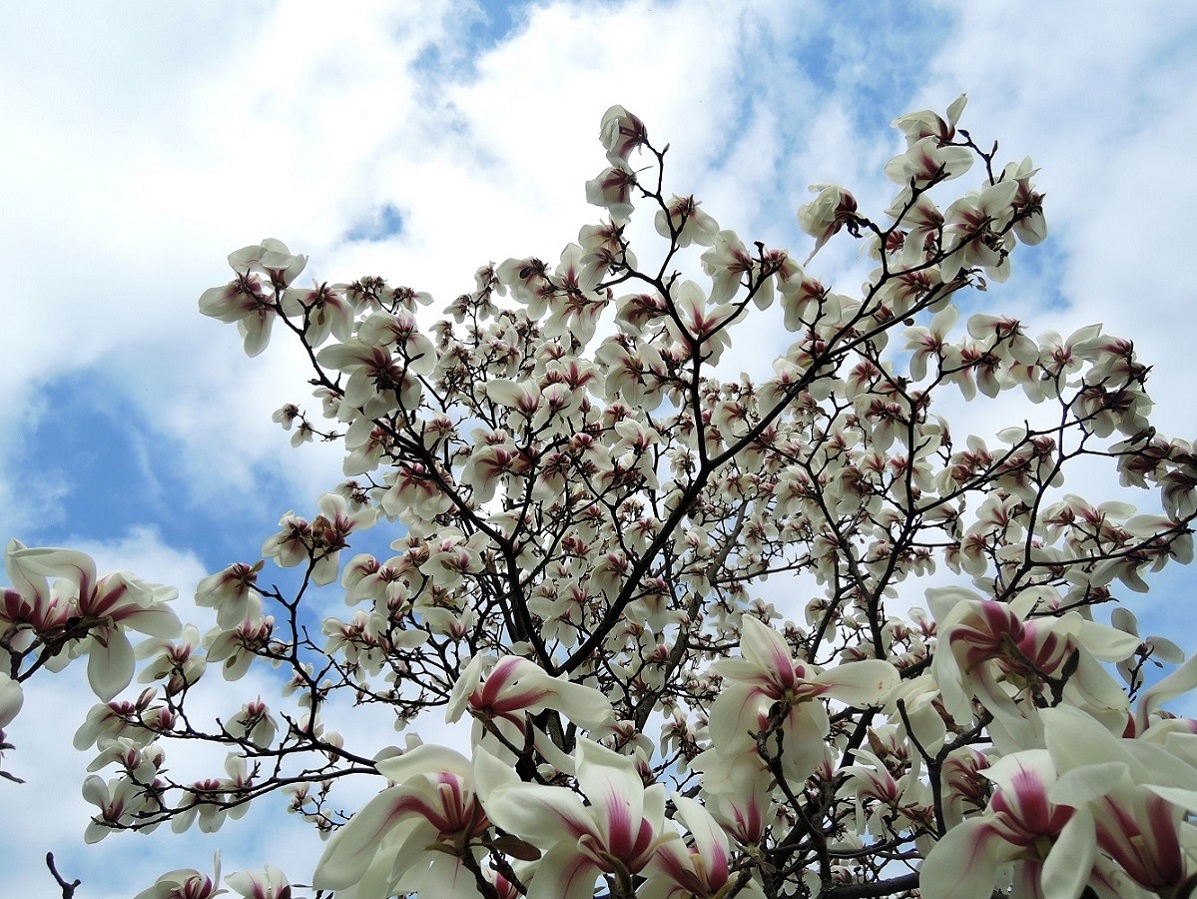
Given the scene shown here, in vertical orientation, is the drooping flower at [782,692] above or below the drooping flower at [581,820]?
above

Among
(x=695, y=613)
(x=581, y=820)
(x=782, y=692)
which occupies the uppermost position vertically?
(x=695, y=613)

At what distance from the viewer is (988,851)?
567mm

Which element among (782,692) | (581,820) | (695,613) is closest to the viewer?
(581,820)

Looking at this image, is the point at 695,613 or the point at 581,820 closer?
the point at 581,820

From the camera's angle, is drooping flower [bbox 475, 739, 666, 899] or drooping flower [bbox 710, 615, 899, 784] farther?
drooping flower [bbox 710, 615, 899, 784]

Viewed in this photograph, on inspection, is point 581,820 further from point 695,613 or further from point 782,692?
point 695,613

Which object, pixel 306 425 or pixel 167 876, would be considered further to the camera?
pixel 306 425

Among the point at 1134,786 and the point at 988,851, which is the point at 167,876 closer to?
the point at 988,851

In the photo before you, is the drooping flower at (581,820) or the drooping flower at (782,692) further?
the drooping flower at (782,692)

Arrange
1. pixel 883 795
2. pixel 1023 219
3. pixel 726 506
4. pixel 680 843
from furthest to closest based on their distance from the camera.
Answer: pixel 726 506 → pixel 1023 219 → pixel 883 795 → pixel 680 843

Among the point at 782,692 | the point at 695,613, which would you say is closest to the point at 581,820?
the point at 782,692

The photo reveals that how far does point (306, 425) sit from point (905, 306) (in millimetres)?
2609

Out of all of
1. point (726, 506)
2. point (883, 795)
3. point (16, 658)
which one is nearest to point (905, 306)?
point (883, 795)

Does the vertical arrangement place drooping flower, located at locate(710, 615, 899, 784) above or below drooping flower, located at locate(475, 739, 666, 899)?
above
